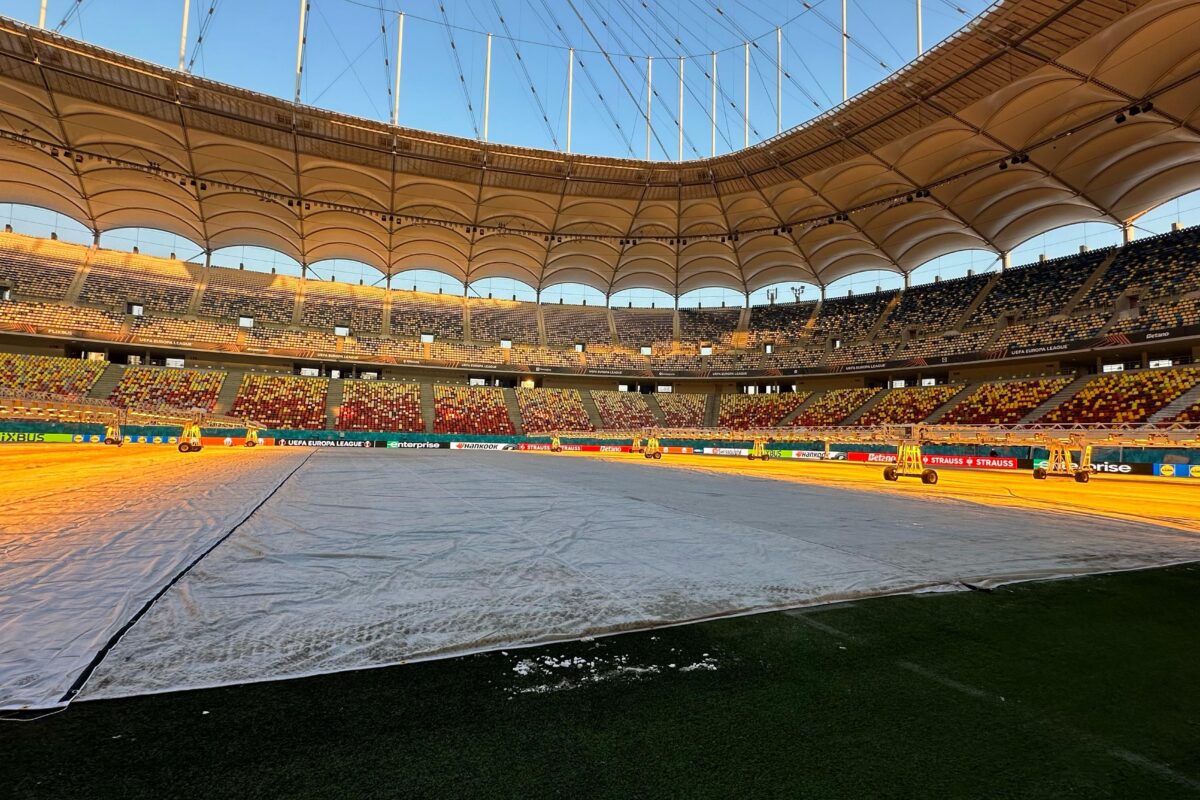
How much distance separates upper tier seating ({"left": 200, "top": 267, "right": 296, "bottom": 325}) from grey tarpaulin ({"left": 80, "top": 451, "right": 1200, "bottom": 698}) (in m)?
50.8

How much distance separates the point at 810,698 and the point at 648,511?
6300mm

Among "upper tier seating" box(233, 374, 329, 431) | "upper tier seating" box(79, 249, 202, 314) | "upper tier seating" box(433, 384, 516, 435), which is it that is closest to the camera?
"upper tier seating" box(233, 374, 329, 431)

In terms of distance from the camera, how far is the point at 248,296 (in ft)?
173

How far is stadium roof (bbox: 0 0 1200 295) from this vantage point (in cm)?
2742

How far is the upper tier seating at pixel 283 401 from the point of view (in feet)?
146

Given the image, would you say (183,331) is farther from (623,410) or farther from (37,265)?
(623,410)

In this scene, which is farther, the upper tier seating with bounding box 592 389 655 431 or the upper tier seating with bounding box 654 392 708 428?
the upper tier seating with bounding box 654 392 708 428

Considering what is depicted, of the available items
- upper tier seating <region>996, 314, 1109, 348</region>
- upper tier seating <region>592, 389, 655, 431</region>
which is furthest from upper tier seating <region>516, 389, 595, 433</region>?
upper tier seating <region>996, 314, 1109, 348</region>

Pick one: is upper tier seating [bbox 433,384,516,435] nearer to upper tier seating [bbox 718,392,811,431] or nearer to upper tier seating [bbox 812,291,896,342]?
upper tier seating [bbox 718,392,811,431]

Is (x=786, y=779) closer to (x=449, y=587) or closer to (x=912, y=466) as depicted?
(x=449, y=587)

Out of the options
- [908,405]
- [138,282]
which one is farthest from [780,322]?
[138,282]

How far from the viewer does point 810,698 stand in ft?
8.75

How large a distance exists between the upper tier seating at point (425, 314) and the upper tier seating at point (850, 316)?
38812mm

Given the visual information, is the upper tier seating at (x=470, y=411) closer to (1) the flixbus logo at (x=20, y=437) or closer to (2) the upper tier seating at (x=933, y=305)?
(1) the flixbus logo at (x=20, y=437)
